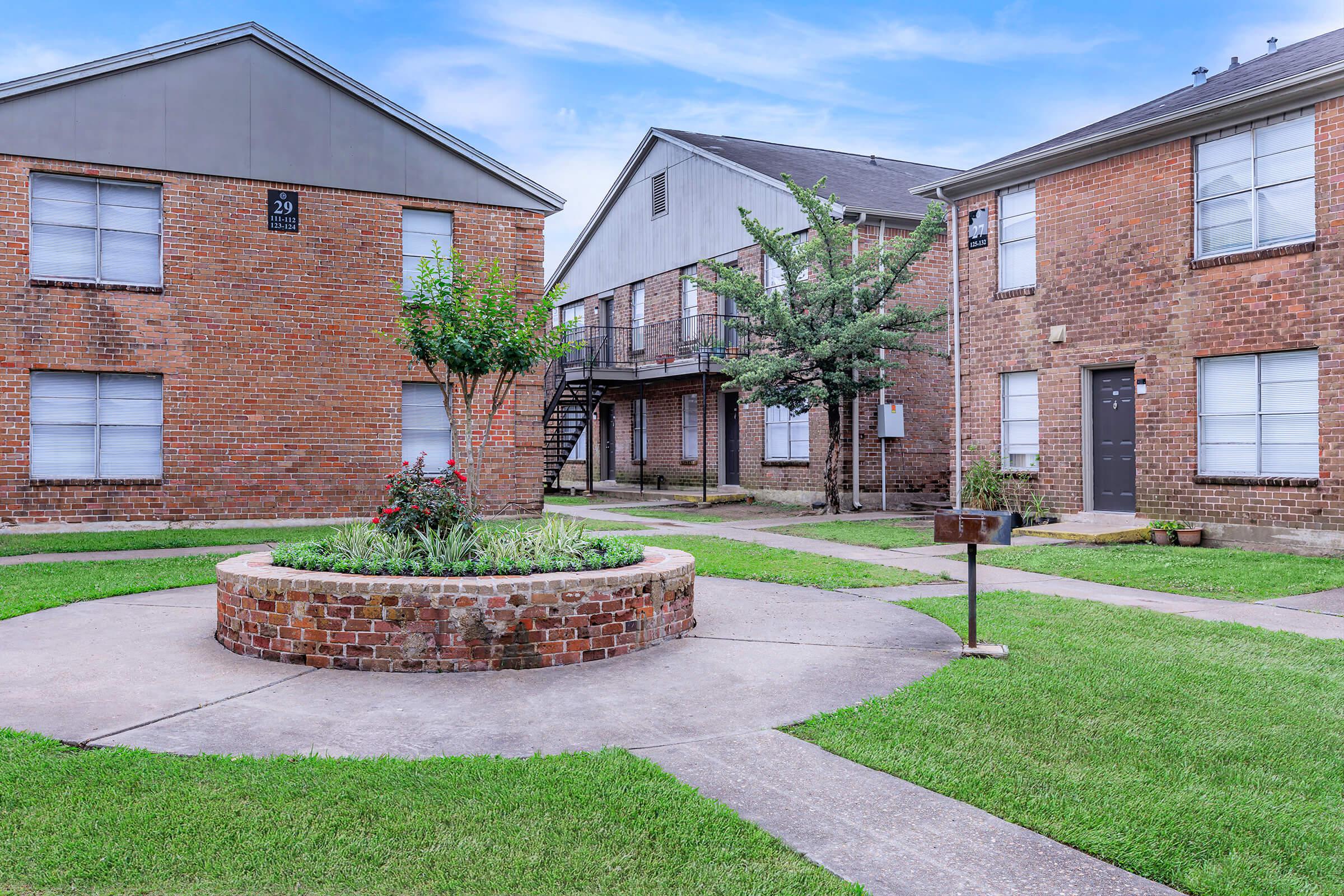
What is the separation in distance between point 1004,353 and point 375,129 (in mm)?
11067

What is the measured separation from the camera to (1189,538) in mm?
12531

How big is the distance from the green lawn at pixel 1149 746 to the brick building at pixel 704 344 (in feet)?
39.4

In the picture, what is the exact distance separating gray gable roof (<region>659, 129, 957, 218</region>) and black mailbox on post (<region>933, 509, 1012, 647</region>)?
44.5 feet

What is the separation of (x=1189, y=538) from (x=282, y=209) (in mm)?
14137

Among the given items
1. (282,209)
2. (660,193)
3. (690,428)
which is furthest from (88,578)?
(660,193)

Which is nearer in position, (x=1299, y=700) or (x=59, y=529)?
(x=1299, y=700)

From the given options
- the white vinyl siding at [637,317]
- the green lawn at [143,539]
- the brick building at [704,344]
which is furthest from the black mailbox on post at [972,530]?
the white vinyl siding at [637,317]

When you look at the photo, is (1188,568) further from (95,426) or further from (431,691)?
(95,426)

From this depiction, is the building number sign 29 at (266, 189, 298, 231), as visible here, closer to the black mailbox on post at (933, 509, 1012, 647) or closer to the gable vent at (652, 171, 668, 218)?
the gable vent at (652, 171, 668, 218)

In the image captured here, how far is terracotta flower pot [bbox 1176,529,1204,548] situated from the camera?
12.5 meters

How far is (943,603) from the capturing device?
777 cm

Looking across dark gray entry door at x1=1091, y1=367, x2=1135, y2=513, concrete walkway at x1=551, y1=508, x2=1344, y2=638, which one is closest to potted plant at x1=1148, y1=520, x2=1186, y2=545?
dark gray entry door at x1=1091, y1=367, x2=1135, y2=513

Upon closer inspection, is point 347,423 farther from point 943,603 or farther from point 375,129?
point 943,603

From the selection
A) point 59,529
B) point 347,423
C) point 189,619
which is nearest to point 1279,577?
point 189,619
